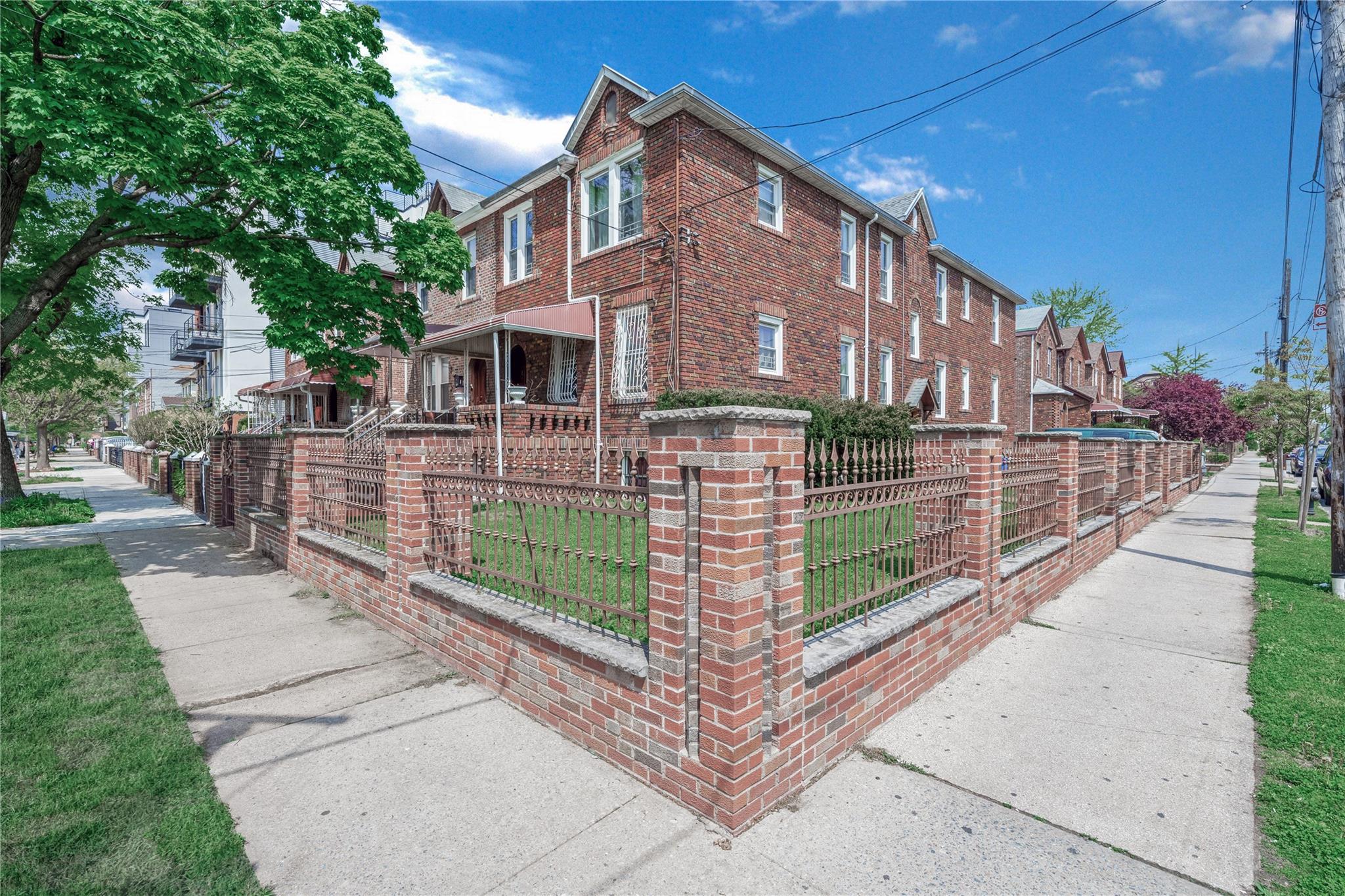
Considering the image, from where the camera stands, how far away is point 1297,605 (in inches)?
247

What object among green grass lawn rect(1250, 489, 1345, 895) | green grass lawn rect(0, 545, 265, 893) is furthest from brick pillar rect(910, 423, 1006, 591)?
green grass lawn rect(0, 545, 265, 893)

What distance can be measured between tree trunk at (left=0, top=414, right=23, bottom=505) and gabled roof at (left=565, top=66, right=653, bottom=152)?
13.8m

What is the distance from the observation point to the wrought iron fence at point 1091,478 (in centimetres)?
816

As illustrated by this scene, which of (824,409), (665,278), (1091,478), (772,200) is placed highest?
(772,200)

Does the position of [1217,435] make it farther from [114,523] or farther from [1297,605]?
[114,523]

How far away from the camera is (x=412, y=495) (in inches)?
204

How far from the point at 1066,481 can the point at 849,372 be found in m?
8.77

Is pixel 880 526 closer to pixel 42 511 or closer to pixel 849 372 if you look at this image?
pixel 849 372

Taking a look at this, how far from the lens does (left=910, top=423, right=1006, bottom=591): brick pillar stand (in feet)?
16.2

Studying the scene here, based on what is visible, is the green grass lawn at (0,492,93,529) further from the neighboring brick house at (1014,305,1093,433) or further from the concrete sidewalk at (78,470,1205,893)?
the neighboring brick house at (1014,305,1093,433)

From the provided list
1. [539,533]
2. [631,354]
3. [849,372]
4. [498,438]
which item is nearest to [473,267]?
[631,354]

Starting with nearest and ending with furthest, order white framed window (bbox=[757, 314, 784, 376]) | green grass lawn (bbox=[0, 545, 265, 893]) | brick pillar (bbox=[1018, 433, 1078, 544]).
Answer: green grass lawn (bbox=[0, 545, 265, 893])
brick pillar (bbox=[1018, 433, 1078, 544])
white framed window (bbox=[757, 314, 784, 376])

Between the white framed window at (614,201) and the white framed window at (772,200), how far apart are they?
2.62 meters

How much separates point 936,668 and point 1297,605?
15.7ft
